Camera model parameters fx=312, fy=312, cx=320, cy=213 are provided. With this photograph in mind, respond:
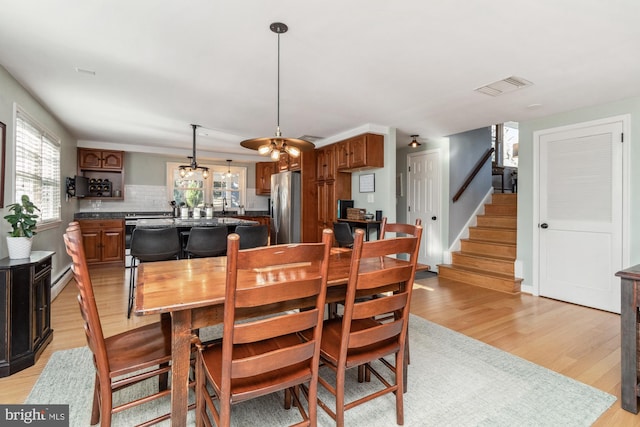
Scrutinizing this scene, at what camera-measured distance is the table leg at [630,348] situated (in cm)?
178

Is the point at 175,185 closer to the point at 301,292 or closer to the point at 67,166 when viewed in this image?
the point at 67,166

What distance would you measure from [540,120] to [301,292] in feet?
14.6

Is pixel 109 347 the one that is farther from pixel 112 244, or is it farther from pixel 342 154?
pixel 112 244

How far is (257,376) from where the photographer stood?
1326mm

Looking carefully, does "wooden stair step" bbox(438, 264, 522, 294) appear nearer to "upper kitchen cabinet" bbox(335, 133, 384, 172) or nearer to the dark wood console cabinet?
"upper kitchen cabinet" bbox(335, 133, 384, 172)

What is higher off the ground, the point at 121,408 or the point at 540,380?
the point at 121,408

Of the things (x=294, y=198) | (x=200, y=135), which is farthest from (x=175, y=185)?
(x=294, y=198)

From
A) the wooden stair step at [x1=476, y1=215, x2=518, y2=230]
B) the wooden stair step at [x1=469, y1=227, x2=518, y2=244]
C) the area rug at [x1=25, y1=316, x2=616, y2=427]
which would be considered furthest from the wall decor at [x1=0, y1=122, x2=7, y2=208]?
the wooden stair step at [x1=476, y1=215, x2=518, y2=230]

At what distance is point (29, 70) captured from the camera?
2.79 meters

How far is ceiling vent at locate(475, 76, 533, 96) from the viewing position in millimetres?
2912

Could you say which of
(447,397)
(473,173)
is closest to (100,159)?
(447,397)

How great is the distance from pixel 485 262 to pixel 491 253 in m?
0.30

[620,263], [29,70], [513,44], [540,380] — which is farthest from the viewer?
[620,263]

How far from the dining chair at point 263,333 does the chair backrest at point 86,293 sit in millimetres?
378
